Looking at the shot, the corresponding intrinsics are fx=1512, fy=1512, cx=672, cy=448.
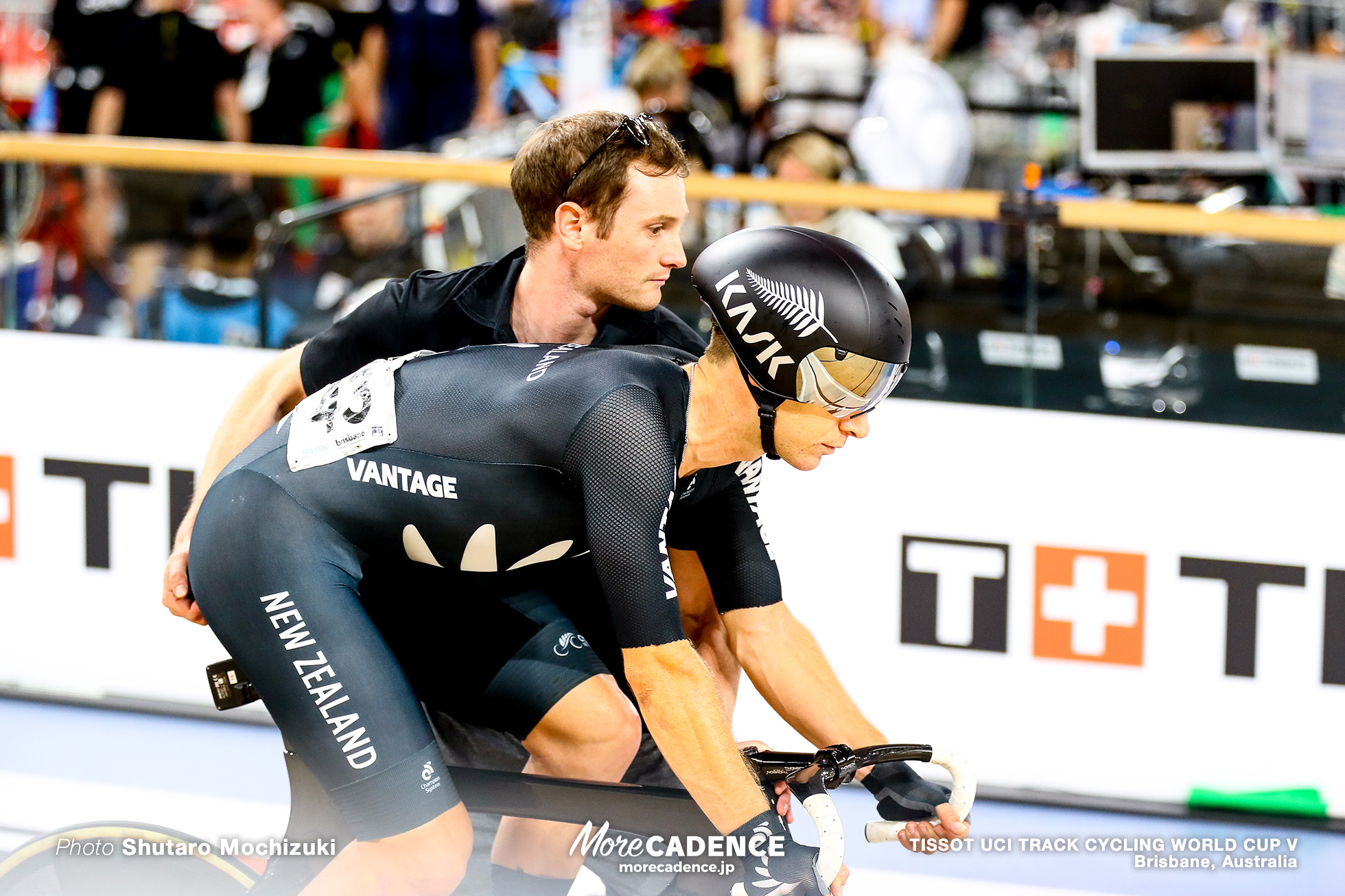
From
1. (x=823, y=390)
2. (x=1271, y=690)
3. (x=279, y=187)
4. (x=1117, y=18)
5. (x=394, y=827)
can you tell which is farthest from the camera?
(x=1117, y=18)

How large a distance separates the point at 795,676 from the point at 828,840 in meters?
0.51

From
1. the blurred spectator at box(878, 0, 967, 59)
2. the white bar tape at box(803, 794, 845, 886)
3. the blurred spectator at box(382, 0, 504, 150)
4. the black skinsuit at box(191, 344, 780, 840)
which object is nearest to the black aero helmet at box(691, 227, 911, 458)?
the black skinsuit at box(191, 344, 780, 840)

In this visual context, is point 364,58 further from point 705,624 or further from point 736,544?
point 736,544

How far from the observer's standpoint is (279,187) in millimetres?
5363

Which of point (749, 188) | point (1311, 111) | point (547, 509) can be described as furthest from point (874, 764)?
point (1311, 111)

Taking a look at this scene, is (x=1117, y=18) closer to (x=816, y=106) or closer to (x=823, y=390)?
(x=816, y=106)

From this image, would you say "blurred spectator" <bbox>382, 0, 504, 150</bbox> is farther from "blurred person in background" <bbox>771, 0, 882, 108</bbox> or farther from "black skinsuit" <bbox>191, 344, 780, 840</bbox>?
"black skinsuit" <bbox>191, 344, 780, 840</bbox>

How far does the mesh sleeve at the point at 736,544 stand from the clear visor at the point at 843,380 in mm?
349

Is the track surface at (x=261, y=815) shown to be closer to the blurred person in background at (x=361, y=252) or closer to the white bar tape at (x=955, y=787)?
the white bar tape at (x=955, y=787)

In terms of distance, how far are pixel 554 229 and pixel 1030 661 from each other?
78.2 inches

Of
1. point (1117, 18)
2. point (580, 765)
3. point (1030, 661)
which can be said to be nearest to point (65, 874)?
point (580, 765)

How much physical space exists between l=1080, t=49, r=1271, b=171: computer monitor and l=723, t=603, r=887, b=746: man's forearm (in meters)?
5.66

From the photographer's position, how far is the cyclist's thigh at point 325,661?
7.64 feet

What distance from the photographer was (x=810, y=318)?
2.12 metres
